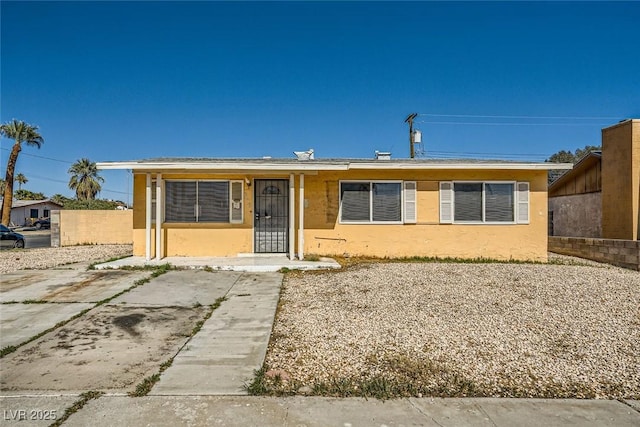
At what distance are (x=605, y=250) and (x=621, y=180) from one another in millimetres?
2685

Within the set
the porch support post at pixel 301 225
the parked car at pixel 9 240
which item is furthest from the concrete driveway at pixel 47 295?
the parked car at pixel 9 240

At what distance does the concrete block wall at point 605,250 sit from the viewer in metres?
10.1

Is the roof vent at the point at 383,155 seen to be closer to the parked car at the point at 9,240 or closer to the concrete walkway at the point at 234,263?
the concrete walkway at the point at 234,263

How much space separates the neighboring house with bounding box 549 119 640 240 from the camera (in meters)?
11.7

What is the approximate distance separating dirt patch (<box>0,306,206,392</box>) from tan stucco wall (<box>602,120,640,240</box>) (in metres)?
12.7

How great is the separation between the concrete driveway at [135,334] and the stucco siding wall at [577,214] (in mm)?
12401

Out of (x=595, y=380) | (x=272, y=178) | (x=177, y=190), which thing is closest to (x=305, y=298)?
(x=595, y=380)

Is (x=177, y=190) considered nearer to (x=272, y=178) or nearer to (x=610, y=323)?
(x=272, y=178)

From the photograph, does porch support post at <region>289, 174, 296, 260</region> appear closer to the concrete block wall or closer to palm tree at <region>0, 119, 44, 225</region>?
the concrete block wall

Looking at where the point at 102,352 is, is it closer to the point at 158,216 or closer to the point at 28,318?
the point at 28,318

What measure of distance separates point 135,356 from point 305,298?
9.41 ft

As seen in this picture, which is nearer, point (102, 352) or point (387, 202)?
point (102, 352)

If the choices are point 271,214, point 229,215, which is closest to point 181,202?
point 229,215

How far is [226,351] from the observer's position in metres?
4.01
